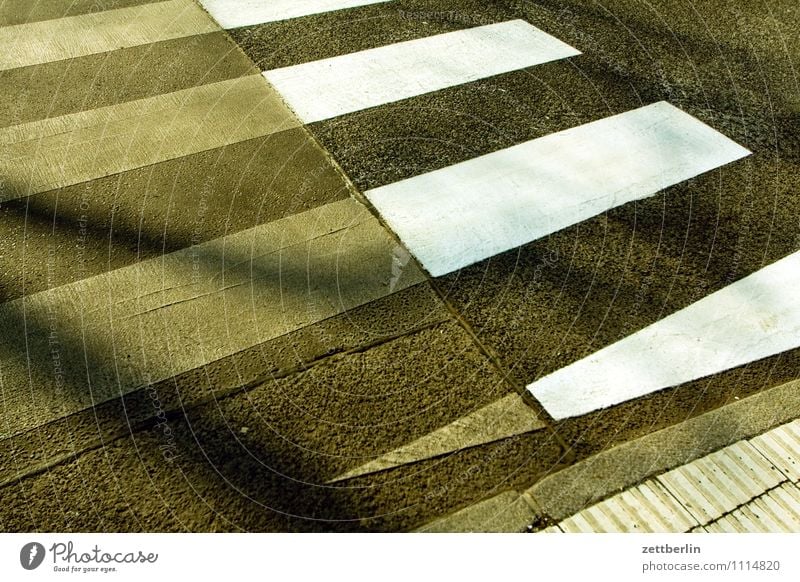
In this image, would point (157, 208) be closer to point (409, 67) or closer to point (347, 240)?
point (347, 240)

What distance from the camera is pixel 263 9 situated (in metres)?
6.00

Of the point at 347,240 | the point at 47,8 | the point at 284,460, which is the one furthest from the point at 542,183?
the point at 47,8

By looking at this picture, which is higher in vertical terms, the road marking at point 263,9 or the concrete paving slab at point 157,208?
the road marking at point 263,9

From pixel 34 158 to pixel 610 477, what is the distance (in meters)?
3.65

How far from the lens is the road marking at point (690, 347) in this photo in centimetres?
329

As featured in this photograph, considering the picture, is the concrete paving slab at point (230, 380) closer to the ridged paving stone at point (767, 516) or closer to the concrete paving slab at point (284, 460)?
the concrete paving slab at point (284, 460)

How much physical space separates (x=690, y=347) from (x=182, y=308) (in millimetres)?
2378

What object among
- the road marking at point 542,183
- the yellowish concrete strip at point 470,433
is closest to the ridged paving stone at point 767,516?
the yellowish concrete strip at point 470,433

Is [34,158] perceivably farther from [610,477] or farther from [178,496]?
[610,477]

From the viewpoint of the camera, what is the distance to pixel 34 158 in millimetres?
4465

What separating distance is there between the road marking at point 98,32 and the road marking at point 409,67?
40.3 inches

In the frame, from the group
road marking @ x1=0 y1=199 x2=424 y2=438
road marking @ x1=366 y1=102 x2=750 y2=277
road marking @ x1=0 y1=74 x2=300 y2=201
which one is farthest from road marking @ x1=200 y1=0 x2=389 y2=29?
road marking @ x1=0 y1=199 x2=424 y2=438

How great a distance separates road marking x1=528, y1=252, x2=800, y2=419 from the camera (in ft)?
10.8

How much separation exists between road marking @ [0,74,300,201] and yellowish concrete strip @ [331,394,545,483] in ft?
7.93
